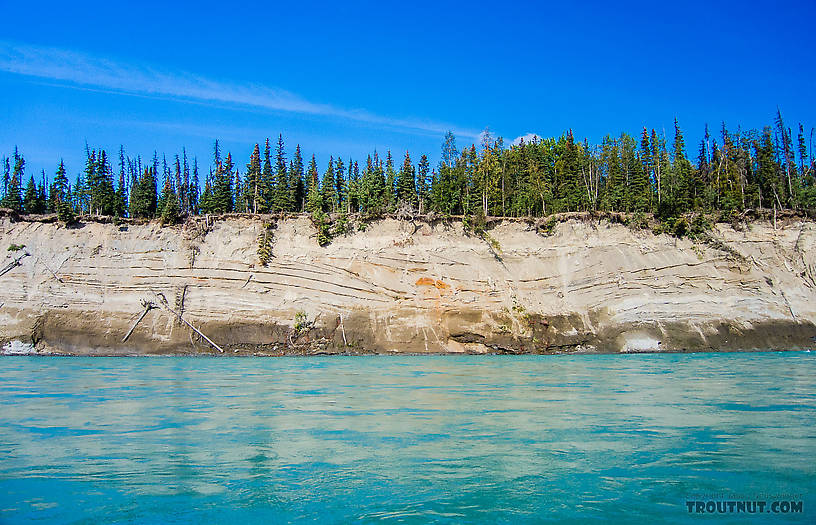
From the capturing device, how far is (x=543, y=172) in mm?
59531

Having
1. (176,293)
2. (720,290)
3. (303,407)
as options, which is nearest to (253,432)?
(303,407)

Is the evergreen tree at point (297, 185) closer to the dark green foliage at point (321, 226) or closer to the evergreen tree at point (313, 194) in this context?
the evergreen tree at point (313, 194)

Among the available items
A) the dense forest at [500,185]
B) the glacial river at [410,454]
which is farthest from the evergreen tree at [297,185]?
the glacial river at [410,454]

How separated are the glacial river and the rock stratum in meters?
21.1

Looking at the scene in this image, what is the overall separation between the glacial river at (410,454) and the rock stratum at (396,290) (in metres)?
21.1

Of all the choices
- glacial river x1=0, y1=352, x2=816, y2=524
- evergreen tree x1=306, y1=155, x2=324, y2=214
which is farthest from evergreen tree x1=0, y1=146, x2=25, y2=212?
glacial river x1=0, y1=352, x2=816, y2=524

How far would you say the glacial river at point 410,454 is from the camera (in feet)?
20.3

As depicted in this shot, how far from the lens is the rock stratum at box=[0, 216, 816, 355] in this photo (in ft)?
124

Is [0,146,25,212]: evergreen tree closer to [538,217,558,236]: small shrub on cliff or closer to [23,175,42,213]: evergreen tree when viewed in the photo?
[23,175,42,213]: evergreen tree

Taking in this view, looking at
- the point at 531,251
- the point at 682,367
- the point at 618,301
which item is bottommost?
the point at 682,367

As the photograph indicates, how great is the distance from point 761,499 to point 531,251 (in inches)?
1407

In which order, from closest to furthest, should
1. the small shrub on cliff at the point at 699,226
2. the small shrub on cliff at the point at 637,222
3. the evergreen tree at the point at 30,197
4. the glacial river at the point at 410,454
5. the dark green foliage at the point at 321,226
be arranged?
the glacial river at the point at 410,454 < the dark green foliage at the point at 321,226 < the small shrub on cliff at the point at 699,226 < the small shrub on cliff at the point at 637,222 < the evergreen tree at the point at 30,197

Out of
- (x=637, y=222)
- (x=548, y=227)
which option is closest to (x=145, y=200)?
(x=548, y=227)

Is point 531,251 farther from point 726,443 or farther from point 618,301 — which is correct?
point 726,443
